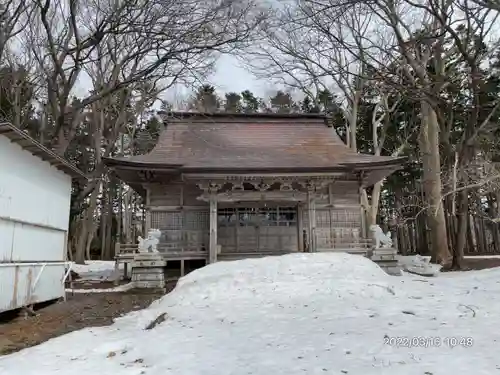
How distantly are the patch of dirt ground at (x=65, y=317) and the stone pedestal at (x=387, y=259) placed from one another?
23.8ft

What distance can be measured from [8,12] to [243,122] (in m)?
9.93

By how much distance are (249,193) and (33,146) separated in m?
7.73

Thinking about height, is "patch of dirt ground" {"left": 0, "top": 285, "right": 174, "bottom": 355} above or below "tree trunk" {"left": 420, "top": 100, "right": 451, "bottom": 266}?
below

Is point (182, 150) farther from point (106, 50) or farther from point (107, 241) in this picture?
point (107, 241)

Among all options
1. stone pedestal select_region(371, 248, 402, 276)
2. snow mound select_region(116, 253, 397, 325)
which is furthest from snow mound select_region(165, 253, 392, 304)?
stone pedestal select_region(371, 248, 402, 276)

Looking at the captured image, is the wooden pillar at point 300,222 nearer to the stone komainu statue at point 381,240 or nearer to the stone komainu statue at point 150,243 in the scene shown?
the stone komainu statue at point 381,240

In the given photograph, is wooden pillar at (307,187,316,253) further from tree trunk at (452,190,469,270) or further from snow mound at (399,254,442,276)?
tree trunk at (452,190,469,270)

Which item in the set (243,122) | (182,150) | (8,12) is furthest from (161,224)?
(8,12)

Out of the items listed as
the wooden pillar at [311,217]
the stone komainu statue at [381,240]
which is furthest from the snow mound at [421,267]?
the wooden pillar at [311,217]

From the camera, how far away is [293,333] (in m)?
5.95

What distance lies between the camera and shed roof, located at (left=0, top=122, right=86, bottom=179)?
7.60 meters

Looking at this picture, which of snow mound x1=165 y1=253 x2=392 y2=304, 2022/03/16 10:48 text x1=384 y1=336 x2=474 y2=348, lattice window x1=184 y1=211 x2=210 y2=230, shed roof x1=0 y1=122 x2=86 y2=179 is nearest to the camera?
2022/03/16 10:48 text x1=384 y1=336 x2=474 y2=348

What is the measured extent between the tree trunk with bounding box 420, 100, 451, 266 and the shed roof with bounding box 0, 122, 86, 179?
13.5 m

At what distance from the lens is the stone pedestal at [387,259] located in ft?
45.2
